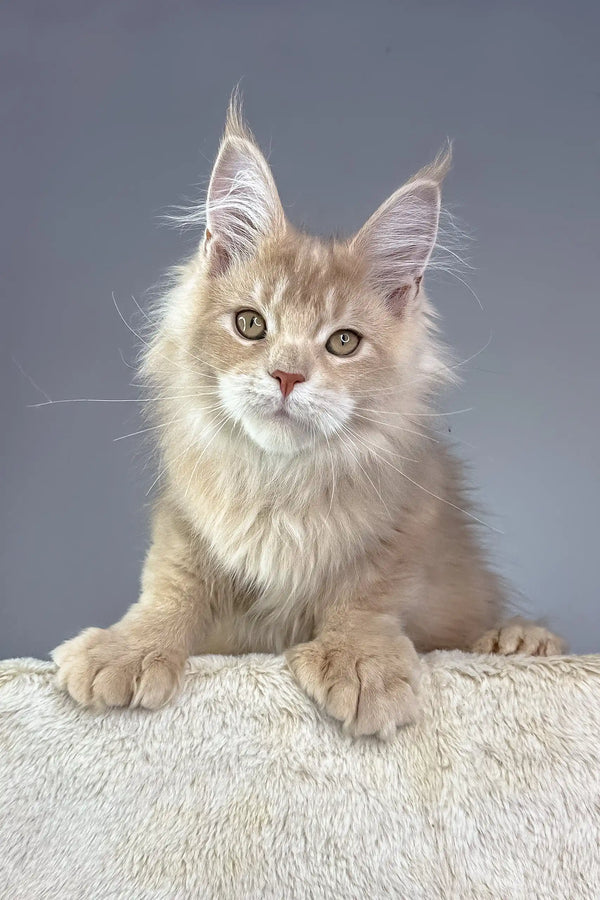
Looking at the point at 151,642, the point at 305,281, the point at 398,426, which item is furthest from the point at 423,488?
the point at 151,642

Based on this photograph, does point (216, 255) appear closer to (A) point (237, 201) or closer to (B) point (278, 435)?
(A) point (237, 201)

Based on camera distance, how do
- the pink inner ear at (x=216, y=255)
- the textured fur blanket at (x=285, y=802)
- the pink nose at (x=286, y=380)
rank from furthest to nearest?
the pink inner ear at (x=216, y=255) → the pink nose at (x=286, y=380) → the textured fur blanket at (x=285, y=802)

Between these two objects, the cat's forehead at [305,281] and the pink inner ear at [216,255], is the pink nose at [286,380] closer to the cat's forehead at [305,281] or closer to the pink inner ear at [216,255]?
the cat's forehead at [305,281]

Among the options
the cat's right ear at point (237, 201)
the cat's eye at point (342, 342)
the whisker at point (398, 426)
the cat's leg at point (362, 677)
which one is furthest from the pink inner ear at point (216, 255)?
the cat's leg at point (362, 677)

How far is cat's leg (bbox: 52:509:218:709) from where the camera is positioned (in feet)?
3.88

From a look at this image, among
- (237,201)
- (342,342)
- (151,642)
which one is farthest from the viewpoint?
(237,201)

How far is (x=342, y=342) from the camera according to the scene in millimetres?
1399

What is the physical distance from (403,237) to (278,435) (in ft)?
1.42

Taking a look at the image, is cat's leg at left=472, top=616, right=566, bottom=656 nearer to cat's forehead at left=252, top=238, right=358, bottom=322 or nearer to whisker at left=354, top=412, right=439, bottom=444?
whisker at left=354, top=412, right=439, bottom=444

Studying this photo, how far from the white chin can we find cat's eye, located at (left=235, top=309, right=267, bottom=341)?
0.48 feet

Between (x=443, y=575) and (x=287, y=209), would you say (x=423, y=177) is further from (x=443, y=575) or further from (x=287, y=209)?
(x=443, y=575)

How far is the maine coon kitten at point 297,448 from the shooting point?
1.32m

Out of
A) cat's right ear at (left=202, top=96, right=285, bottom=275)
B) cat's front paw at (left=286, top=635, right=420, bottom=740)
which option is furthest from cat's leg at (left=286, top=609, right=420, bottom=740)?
cat's right ear at (left=202, top=96, right=285, bottom=275)

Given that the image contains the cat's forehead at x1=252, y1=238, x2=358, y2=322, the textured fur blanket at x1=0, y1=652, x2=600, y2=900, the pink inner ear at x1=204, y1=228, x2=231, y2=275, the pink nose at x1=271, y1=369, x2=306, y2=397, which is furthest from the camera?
the pink inner ear at x1=204, y1=228, x2=231, y2=275
